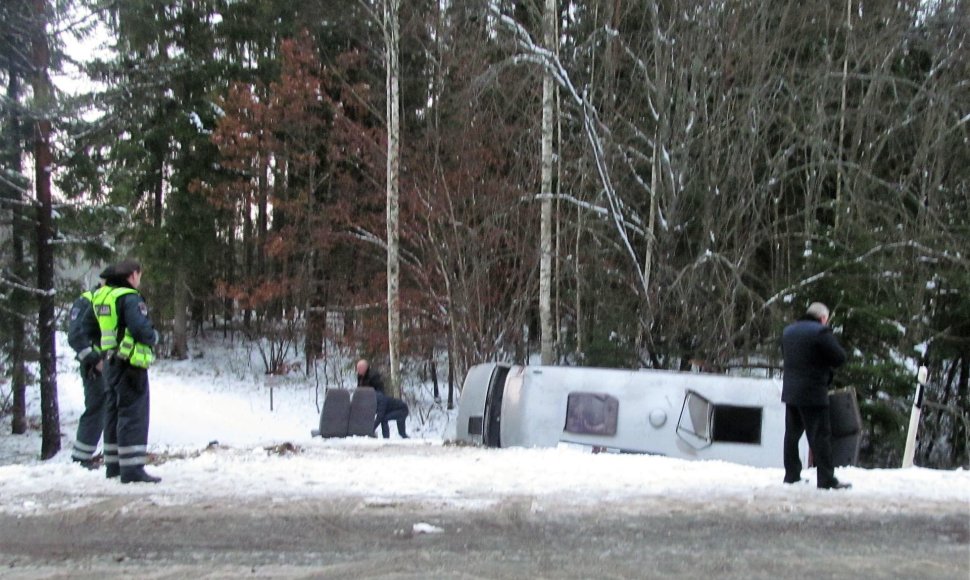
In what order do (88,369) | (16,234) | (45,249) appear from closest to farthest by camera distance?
1. (88,369)
2. (45,249)
3. (16,234)

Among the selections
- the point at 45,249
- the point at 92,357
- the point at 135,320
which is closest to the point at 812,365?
the point at 135,320

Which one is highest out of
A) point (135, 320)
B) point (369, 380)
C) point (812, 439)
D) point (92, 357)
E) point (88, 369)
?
point (135, 320)

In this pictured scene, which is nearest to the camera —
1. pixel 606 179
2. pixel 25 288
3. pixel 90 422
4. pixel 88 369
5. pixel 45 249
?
pixel 88 369

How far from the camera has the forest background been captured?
18.6m

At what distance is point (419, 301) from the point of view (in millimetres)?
26344

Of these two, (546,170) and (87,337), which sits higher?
(546,170)

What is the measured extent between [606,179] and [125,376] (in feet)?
42.4

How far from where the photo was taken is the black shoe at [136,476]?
6934mm

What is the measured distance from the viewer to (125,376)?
6980mm

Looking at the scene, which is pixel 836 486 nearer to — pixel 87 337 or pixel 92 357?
pixel 92 357

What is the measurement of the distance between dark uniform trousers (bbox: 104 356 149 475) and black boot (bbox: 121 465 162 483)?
0.04 feet

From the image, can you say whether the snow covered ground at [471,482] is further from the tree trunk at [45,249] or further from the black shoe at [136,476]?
the tree trunk at [45,249]

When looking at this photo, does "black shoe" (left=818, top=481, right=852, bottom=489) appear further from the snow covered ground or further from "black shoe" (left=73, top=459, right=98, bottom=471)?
"black shoe" (left=73, top=459, right=98, bottom=471)

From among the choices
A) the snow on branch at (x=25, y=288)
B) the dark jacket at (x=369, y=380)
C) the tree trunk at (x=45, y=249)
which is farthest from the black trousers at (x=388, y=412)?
the snow on branch at (x=25, y=288)
